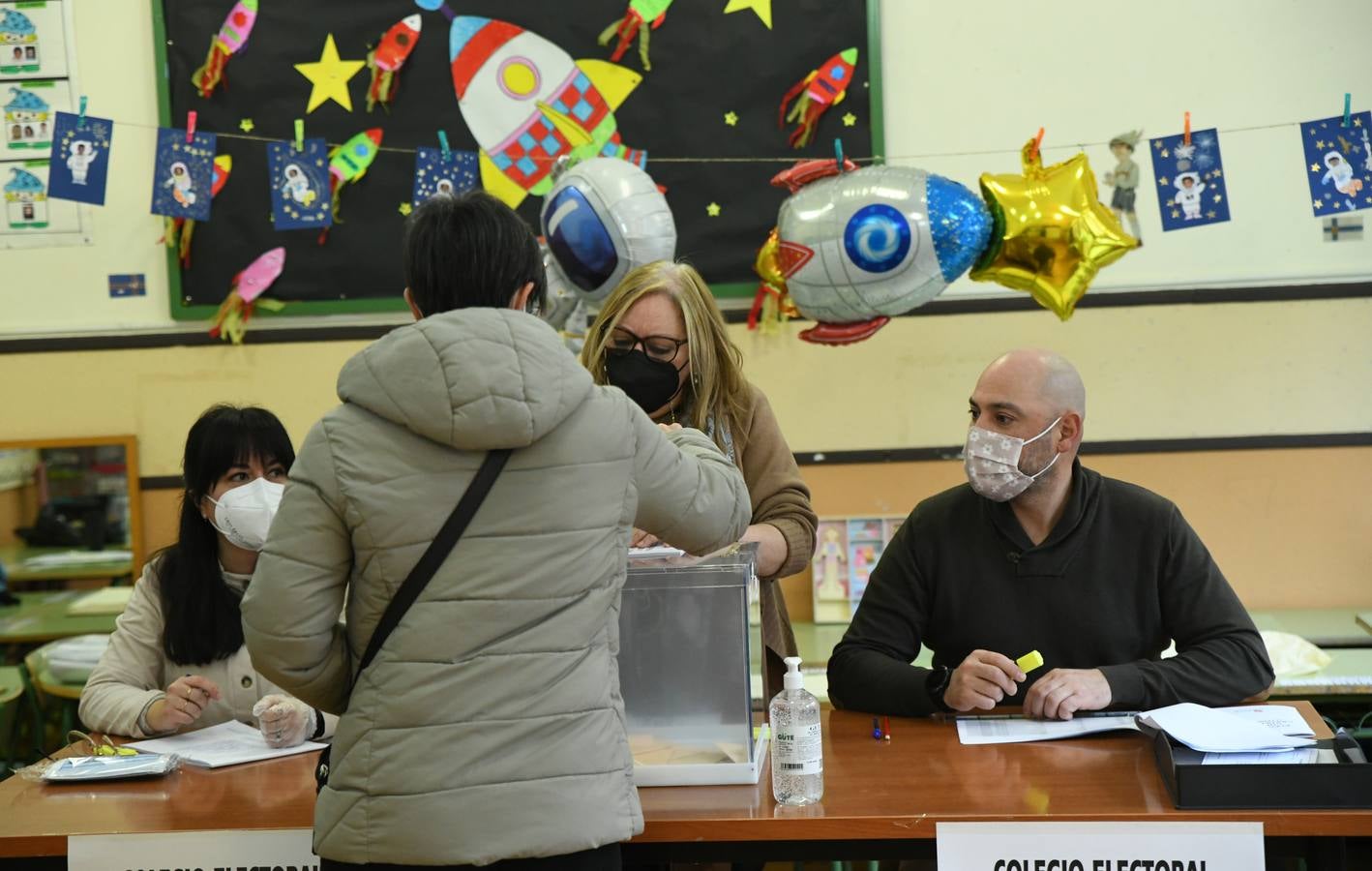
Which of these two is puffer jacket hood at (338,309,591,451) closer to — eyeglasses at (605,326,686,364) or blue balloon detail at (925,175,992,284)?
eyeglasses at (605,326,686,364)

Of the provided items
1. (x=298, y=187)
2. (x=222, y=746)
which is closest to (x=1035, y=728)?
(x=222, y=746)

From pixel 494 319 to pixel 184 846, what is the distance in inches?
36.4

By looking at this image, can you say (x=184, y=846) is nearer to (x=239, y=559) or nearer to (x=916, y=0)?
(x=239, y=559)

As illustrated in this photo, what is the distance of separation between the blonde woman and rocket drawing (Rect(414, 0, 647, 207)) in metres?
2.05

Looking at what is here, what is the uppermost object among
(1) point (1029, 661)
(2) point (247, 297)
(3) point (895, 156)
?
(3) point (895, 156)

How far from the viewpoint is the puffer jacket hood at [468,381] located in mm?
1553

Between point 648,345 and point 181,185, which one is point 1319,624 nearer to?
point 648,345

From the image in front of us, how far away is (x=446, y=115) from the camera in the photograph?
14.7 ft

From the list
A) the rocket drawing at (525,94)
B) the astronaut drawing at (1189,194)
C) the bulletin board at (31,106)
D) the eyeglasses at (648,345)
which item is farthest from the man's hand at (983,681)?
the bulletin board at (31,106)

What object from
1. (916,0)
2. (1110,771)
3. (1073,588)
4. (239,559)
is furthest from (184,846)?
(916,0)

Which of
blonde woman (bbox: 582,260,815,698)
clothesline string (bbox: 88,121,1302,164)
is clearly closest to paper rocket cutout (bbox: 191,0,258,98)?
clothesline string (bbox: 88,121,1302,164)

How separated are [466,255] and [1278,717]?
57.7 inches

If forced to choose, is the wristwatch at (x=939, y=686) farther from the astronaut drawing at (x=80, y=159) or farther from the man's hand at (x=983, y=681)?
the astronaut drawing at (x=80, y=159)

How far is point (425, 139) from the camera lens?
4.49 metres
